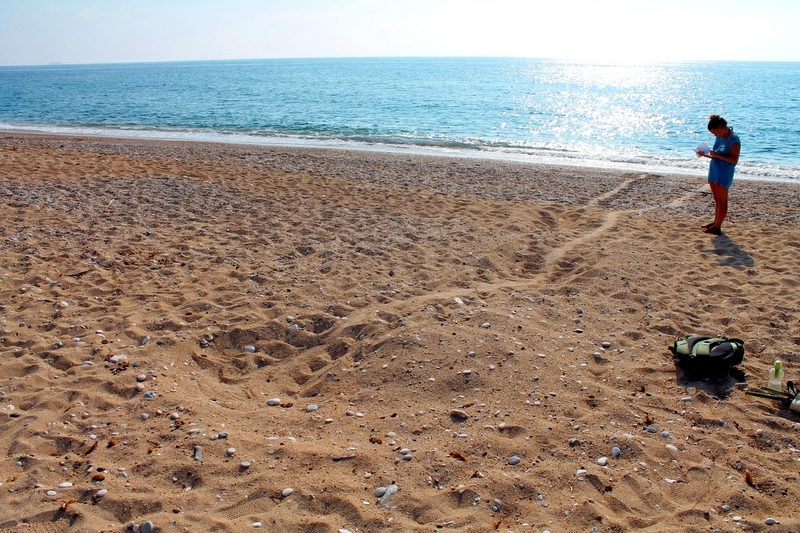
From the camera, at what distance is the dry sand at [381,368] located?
316cm

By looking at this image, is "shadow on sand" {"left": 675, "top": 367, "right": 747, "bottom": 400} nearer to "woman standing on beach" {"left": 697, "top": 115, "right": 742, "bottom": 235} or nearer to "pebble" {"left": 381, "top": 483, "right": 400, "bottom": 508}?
"pebble" {"left": 381, "top": 483, "right": 400, "bottom": 508}

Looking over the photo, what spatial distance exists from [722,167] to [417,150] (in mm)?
12430

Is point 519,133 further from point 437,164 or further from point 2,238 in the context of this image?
point 2,238

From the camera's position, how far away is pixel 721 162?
8.27 m

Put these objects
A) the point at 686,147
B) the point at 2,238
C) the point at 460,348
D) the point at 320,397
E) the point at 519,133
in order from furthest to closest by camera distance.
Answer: the point at 519,133 < the point at 686,147 < the point at 2,238 < the point at 460,348 < the point at 320,397

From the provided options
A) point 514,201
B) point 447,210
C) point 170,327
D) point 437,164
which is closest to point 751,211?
point 514,201

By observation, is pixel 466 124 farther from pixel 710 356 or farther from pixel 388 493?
pixel 388 493

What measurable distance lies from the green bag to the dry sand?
0.12 m

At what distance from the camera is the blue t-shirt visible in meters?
8.08

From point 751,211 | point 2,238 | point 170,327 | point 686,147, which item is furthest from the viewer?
point 686,147

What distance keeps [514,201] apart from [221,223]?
16.0 feet

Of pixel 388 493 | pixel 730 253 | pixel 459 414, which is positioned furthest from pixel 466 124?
pixel 388 493

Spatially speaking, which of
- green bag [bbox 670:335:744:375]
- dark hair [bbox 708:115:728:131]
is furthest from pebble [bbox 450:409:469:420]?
dark hair [bbox 708:115:728:131]

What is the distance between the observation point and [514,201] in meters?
10.0
